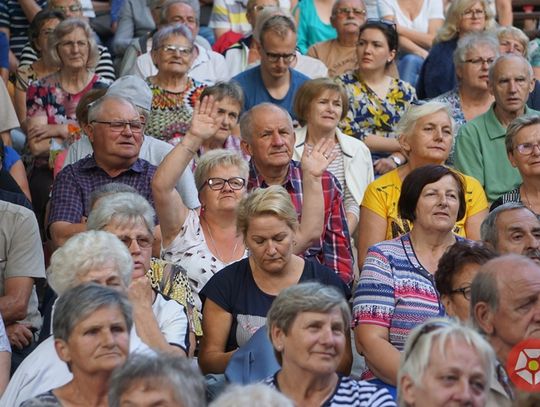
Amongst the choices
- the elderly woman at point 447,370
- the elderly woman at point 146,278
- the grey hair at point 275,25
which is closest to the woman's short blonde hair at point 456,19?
the grey hair at point 275,25

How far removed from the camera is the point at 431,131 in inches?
295

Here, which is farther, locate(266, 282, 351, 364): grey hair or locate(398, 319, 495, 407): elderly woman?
locate(266, 282, 351, 364): grey hair

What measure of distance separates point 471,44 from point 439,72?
811mm

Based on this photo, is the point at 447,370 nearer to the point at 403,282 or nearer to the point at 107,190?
the point at 403,282

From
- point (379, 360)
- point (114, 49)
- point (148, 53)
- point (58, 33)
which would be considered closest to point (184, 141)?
point (379, 360)

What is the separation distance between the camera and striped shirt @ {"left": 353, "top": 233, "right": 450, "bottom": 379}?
→ 589 centimetres

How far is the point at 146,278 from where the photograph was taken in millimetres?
5781

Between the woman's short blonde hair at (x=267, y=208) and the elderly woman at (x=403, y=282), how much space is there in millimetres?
403

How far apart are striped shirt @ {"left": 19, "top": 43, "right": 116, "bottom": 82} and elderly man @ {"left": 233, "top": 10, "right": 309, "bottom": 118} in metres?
1.10

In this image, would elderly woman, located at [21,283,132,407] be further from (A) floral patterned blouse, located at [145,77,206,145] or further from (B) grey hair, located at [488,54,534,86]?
(B) grey hair, located at [488,54,534,86]

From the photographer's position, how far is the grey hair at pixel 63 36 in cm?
901

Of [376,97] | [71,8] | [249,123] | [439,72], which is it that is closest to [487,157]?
[376,97]

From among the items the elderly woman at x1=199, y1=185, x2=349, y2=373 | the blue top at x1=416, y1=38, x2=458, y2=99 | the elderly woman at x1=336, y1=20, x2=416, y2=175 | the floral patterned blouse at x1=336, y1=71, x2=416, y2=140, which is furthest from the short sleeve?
the blue top at x1=416, y1=38, x2=458, y2=99

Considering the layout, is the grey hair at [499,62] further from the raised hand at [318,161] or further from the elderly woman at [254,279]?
the elderly woman at [254,279]
